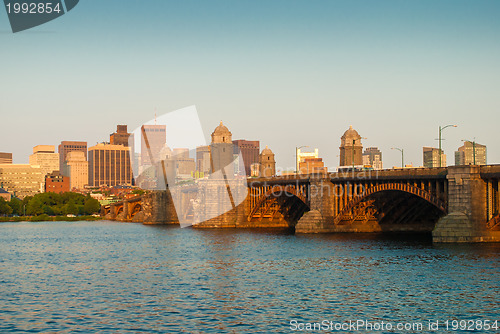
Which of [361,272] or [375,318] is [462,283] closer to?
[361,272]

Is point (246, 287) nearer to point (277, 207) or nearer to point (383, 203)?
point (383, 203)

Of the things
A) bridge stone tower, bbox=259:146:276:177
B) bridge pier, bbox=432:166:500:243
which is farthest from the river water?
bridge stone tower, bbox=259:146:276:177

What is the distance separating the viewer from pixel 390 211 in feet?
380

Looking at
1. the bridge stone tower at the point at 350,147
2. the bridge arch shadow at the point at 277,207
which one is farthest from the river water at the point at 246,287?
the bridge arch shadow at the point at 277,207

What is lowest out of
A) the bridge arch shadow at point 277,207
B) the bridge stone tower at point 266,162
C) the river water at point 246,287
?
the river water at point 246,287

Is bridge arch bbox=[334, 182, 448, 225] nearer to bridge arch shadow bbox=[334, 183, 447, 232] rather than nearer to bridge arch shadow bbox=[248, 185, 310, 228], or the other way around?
bridge arch shadow bbox=[334, 183, 447, 232]

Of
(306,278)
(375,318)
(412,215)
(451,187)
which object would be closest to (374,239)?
(412,215)

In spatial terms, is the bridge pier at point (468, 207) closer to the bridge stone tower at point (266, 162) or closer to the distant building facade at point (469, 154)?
the distant building facade at point (469, 154)

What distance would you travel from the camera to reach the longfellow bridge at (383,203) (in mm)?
80438

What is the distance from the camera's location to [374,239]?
103312 millimetres

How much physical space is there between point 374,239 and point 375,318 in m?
60.3

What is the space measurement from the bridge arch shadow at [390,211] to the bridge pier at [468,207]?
1912 cm

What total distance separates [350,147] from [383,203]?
74.7 feet

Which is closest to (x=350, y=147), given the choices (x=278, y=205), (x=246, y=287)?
(x=278, y=205)
